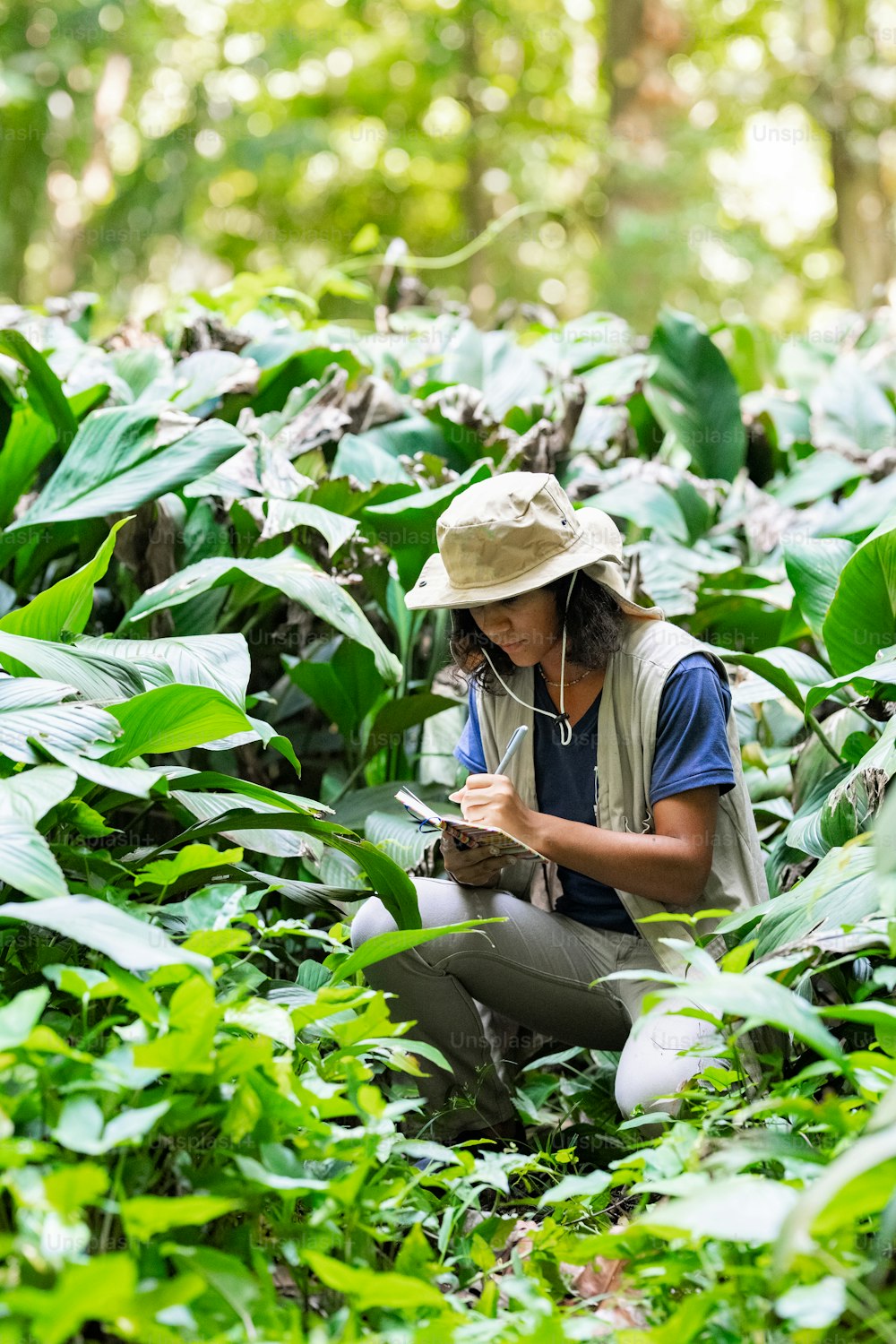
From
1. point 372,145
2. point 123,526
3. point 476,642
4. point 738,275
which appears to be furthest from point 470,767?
point 372,145

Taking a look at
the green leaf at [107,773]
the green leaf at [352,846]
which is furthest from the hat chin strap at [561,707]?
the green leaf at [107,773]

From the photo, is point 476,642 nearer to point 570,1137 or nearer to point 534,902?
point 534,902

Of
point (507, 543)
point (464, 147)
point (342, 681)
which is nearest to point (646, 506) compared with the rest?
point (342, 681)

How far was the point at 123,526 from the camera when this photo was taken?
9.29 feet

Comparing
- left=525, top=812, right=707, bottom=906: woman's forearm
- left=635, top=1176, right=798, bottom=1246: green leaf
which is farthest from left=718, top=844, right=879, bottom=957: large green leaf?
left=635, top=1176, right=798, bottom=1246: green leaf

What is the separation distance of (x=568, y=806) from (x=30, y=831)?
1.07 metres

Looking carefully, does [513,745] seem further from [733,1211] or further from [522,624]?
[733,1211]

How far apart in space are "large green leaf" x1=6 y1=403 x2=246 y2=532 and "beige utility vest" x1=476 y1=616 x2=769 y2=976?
1003 mm

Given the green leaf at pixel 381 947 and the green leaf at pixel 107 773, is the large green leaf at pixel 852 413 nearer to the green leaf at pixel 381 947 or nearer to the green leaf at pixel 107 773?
the green leaf at pixel 381 947

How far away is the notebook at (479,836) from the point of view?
6.78 ft

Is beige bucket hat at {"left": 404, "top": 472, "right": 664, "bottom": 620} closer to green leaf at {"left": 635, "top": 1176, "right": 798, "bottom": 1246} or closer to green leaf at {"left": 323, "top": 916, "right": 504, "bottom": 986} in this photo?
green leaf at {"left": 323, "top": 916, "right": 504, "bottom": 986}

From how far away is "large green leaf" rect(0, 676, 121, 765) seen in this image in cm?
181

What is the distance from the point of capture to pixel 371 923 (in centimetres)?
222

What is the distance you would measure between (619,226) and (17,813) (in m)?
8.40
